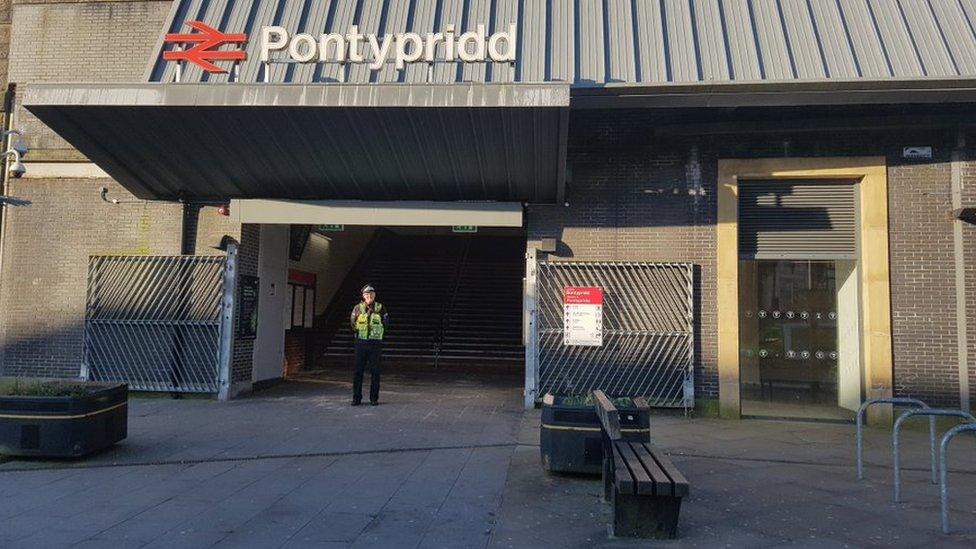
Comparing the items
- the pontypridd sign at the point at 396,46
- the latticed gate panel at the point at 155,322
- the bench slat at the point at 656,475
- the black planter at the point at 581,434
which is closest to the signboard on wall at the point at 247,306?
the latticed gate panel at the point at 155,322

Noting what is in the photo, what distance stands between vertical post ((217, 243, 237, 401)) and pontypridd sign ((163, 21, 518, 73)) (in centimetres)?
366

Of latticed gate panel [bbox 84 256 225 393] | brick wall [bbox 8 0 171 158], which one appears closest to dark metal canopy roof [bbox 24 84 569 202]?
Answer: latticed gate panel [bbox 84 256 225 393]

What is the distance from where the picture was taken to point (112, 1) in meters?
12.1

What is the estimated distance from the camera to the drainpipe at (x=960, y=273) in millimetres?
10039

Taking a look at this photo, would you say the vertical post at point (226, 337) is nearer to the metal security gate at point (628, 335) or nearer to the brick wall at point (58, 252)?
the brick wall at point (58, 252)

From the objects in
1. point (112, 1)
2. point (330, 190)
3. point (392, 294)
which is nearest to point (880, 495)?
point (330, 190)

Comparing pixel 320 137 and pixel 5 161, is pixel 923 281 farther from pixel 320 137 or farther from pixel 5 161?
pixel 5 161

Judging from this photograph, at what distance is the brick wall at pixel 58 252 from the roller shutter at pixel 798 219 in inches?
388

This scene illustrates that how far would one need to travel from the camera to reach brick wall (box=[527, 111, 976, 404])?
10227mm

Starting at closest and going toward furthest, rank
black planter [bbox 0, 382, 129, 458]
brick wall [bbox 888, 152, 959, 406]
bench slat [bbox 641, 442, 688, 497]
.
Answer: bench slat [bbox 641, 442, 688, 497], black planter [bbox 0, 382, 129, 458], brick wall [bbox 888, 152, 959, 406]

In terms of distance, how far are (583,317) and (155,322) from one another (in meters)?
7.33

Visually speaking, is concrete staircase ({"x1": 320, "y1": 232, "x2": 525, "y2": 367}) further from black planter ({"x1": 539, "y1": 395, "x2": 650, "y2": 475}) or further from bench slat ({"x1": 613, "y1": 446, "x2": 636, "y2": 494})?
bench slat ({"x1": 613, "y1": 446, "x2": 636, "y2": 494})

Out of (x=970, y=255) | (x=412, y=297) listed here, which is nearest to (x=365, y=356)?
Result: (x=970, y=255)

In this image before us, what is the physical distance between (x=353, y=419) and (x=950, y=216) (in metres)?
9.57
